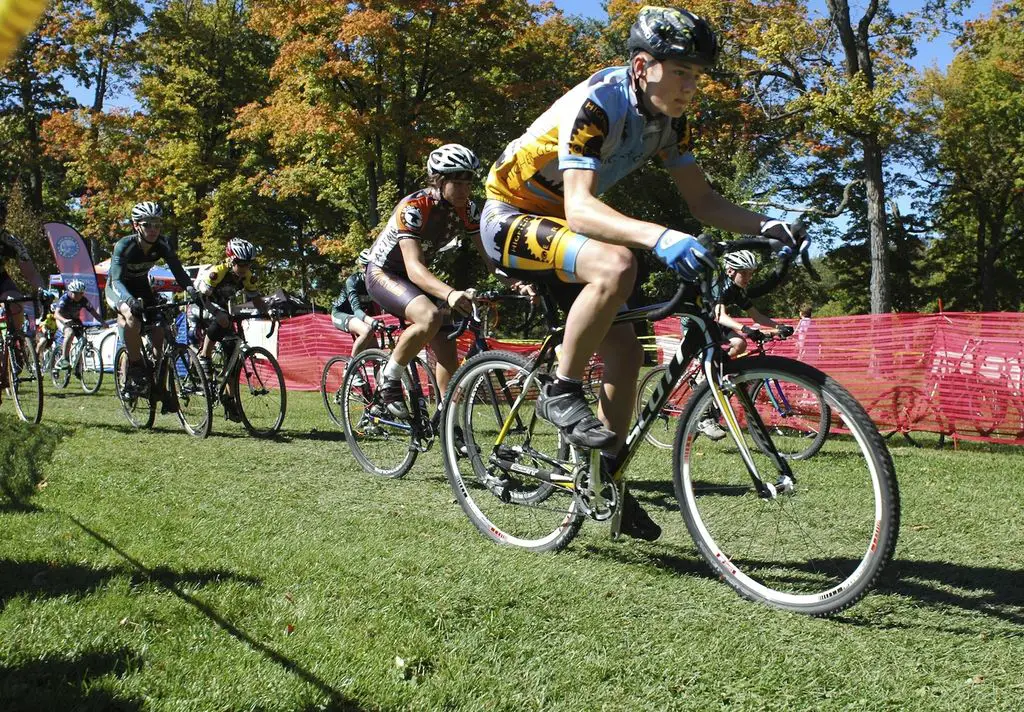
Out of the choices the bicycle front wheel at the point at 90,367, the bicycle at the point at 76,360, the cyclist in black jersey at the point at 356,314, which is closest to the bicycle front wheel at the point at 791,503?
the cyclist in black jersey at the point at 356,314

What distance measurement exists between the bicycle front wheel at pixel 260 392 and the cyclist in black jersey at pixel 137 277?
86 cm

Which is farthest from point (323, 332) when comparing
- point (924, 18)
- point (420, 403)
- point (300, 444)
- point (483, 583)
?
point (924, 18)

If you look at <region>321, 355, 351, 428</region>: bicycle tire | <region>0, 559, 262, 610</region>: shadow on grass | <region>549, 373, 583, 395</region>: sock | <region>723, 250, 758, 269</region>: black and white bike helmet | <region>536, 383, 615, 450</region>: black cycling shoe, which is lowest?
<region>0, 559, 262, 610</region>: shadow on grass

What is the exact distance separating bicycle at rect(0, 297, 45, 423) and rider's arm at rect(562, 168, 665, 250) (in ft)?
22.4

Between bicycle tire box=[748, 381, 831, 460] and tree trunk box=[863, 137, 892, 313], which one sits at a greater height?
tree trunk box=[863, 137, 892, 313]

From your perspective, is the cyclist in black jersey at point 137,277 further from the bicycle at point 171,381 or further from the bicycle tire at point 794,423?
the bicycle tire at point 794,423

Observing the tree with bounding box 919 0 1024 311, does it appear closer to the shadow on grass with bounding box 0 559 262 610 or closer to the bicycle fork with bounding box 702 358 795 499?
the bicycle fork with bounding box 702 358 795 499

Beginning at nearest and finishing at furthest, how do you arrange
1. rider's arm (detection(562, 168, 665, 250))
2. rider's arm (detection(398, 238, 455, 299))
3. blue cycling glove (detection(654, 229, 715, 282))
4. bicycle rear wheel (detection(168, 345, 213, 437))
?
1. blue cycling glove (detection(654, 229, 715, 282))
2. rider's arm (detection(562, 168, 665, 250))
3. rider's arm (detection(398, 238, 455, 299))
4. bicycle rear wheel (detection(168, 345, 213, 437))

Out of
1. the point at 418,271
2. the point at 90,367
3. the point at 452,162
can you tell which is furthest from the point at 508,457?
the point at 90,367

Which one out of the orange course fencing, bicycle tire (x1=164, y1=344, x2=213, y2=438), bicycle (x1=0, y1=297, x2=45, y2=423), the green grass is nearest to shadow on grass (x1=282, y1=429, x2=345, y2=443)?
bicycle tire (x1=164, y1=344, x2=213, y2=438)

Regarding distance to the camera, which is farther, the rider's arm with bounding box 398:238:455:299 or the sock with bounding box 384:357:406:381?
the sock with bounding box 384:357:406:381

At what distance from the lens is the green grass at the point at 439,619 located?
2578 mm

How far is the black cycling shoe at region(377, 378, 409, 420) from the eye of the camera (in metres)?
6.24

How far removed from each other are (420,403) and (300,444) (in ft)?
7.62
